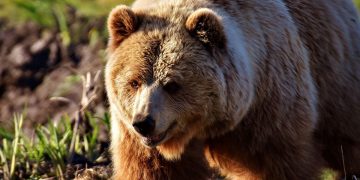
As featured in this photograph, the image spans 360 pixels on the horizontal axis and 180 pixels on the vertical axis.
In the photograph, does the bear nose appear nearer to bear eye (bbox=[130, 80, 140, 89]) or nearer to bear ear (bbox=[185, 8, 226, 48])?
bear eye (bbox=[130, 80, 140, 89])

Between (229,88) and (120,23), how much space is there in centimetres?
84

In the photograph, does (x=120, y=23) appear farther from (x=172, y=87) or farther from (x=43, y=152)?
(x=43, y=152)

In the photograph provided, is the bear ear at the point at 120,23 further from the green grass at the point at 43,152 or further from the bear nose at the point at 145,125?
the green grass at the point at 43,152

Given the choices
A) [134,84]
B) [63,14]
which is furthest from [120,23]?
[63,14]

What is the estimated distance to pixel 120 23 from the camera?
5.88 metres

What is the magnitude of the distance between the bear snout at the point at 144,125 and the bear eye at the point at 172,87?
0.99 feet

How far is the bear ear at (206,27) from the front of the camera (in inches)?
223

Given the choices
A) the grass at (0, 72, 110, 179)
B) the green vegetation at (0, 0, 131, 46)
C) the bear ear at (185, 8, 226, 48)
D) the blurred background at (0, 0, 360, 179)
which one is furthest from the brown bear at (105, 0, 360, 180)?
the green vegetation at (0, 0, 131, 46)

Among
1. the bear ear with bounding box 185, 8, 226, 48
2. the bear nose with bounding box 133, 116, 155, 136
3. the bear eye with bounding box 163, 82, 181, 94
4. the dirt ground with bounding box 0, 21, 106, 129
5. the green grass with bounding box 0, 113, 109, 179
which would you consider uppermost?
the bear ear with bounding box 185, 8, 226, 48

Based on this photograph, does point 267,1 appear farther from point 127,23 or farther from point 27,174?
point 27,174

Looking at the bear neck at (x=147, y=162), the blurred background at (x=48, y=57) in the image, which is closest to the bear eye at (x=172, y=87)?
the bear neck at (x=147, y=162)

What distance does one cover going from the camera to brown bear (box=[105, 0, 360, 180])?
5668 mm

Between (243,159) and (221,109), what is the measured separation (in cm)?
62

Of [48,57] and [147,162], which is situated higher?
[147,162]
